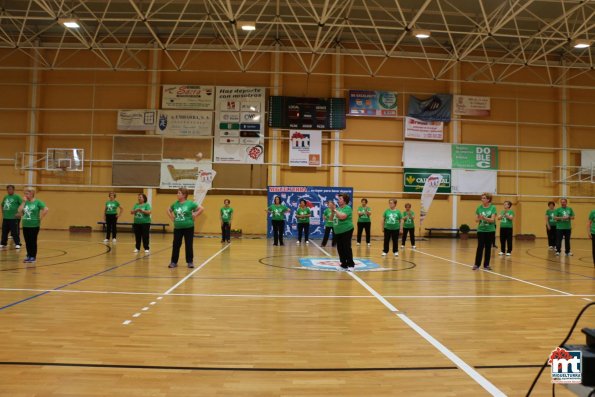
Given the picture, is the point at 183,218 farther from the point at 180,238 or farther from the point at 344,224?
the point at 344,224

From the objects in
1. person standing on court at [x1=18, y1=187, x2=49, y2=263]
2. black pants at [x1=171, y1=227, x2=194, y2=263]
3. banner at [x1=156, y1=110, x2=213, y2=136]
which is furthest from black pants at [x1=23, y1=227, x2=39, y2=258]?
banner at [x1=156, y1=110, x2=213, y2=136]

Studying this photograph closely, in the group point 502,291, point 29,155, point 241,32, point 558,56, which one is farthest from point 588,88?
point 29,155

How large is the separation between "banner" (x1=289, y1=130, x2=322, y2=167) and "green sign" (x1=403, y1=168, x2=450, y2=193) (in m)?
4.43

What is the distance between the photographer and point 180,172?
2066cm

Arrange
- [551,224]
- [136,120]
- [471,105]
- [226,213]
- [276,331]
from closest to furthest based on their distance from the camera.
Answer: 1. [276,331]
2. [551,224]
3. [226,213]
4. [136,120]
5. [471,105]

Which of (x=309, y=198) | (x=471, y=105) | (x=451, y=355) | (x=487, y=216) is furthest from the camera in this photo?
(x=471, y=105)

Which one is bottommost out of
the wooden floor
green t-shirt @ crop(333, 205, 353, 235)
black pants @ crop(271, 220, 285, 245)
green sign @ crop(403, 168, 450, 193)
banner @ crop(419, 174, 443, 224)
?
the wooden floor

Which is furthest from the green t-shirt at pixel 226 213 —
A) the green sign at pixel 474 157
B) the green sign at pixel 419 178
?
the green sign at pixel 474 157

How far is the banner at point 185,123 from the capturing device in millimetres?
20922

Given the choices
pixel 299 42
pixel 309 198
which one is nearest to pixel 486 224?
pixel 309 198

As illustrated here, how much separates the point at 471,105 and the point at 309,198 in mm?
9783

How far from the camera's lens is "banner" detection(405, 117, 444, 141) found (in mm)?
21422

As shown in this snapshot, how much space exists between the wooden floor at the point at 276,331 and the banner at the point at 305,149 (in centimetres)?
1274

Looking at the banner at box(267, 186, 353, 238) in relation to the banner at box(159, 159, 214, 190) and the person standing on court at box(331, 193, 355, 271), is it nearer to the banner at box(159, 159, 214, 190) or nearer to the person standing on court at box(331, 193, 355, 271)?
the banner at box(159, 159, 214, 190)
